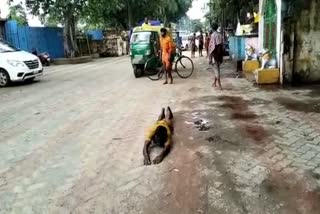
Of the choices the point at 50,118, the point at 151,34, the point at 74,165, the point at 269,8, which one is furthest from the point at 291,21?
the point at 74,165

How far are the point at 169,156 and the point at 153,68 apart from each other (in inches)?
383

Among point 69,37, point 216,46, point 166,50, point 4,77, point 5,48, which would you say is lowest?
point 4,77

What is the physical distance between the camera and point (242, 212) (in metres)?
3.76

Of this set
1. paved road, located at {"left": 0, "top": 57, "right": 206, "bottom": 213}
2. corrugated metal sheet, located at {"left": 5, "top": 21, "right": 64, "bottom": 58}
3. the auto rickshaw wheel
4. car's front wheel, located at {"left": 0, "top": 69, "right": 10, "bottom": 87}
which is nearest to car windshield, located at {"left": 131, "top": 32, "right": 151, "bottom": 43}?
the auto rickshaw wheel

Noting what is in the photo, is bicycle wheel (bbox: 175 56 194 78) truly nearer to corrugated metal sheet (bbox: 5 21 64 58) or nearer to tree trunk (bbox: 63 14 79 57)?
tree trunk (bbox: 63 14 79 57)

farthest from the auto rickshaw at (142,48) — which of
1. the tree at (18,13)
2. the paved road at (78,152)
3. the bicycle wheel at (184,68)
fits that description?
the tree at (18,13)

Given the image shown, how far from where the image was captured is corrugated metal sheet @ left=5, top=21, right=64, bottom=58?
80.4 ft

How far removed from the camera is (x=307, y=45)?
10.7 meters

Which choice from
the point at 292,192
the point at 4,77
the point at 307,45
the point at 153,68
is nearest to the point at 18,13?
the point at 4,77

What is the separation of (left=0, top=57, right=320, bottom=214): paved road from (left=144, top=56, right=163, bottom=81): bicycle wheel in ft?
13.8

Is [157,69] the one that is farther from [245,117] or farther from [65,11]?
[65,11]

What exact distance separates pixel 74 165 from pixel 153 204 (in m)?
1.66

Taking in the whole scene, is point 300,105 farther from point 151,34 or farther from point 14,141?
point 151,34

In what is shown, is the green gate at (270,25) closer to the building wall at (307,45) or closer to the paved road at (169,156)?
the building wall at (307,45)
